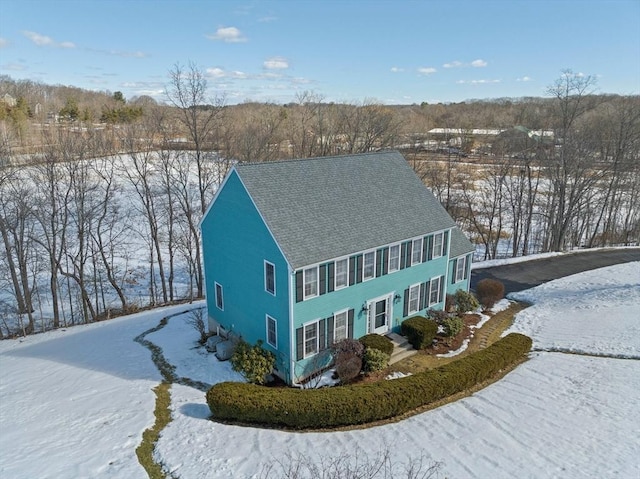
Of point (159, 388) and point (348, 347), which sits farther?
point (348, 347)

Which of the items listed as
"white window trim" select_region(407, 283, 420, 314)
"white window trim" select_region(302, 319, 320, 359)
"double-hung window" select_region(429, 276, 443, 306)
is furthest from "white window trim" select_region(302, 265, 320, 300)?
"double-hung window" select_region(429, 276, 443, 306)

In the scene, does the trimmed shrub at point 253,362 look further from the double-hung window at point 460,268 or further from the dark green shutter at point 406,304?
the double-hung window at point 460,268

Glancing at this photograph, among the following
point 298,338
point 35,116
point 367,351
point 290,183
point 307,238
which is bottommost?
point 367,351

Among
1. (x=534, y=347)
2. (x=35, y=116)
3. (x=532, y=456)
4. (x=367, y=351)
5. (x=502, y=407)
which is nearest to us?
(x=532, y=456)

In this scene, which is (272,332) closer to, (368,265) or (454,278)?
(368,265)

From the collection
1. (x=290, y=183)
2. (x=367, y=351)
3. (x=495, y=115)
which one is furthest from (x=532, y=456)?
(x=495, y=115)

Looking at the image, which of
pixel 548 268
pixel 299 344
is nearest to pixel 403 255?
pixel 299 344

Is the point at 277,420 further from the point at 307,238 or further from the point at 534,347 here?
the point at 534,347

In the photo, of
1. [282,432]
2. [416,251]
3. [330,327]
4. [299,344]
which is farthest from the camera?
[416,251]
